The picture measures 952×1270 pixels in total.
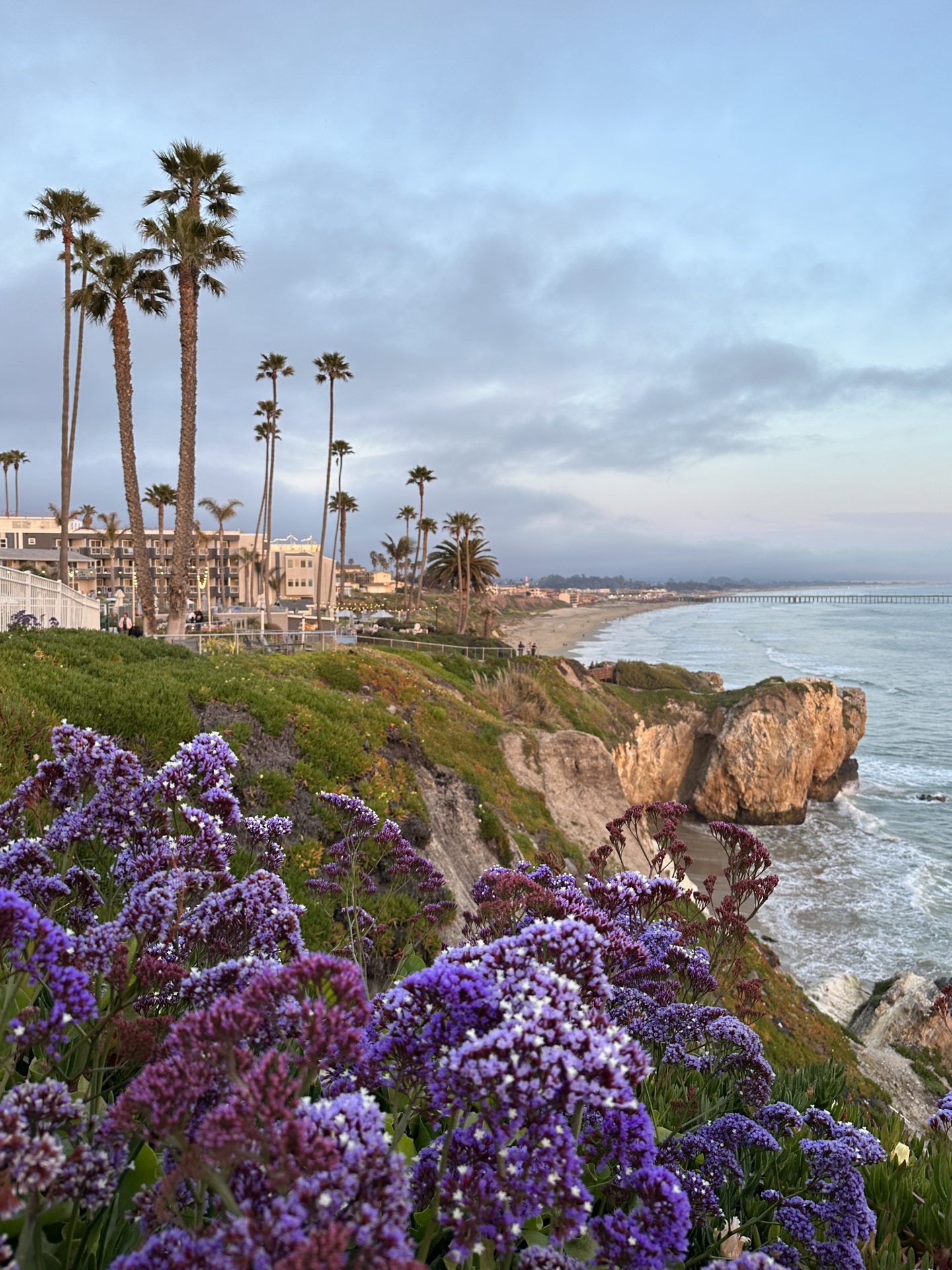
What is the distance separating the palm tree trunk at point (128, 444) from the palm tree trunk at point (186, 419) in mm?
2334

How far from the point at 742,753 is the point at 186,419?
31.5 m

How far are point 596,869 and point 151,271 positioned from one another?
32.4 meters

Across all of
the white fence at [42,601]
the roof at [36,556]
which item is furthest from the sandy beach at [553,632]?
the white fence at [42,601]

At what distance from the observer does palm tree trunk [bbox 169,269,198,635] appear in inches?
1045

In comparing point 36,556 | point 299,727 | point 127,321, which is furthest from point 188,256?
point 36,556

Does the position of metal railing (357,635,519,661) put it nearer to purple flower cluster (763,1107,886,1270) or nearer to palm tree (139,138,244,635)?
palm tree (139,138,244,635)

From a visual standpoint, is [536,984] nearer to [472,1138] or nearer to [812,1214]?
[472,1138]

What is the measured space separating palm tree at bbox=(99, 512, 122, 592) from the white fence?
102 meters

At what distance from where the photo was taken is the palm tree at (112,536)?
117500 mm

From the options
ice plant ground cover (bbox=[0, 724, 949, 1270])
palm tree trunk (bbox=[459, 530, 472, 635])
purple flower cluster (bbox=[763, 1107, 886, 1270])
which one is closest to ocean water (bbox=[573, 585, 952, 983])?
purple flower cluster (bbox=[763, 1107, 886, 1270])

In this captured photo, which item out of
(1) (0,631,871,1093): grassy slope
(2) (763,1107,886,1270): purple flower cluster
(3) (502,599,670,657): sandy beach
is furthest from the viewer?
(3) (502,599,670,657): sandy beach

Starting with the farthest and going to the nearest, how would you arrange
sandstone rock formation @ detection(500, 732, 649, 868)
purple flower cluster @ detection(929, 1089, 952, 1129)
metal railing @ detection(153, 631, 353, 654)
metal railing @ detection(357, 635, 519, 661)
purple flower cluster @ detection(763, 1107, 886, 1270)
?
metal railing @ detection(357, 635, 519, 661), metal railing @ detection(153, 631, 353, 654), sandstone rock formation @ detection(500, 732, 649, 868), purple flower cluster @ detection(929, 1089, 952, 1129), purple flower cluster @ detection(763, 1107, 886, 1270)

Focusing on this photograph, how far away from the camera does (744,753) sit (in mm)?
40094

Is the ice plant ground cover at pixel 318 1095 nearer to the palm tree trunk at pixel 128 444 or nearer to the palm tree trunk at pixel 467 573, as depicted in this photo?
the palm tree trunk at pixel 128 444
